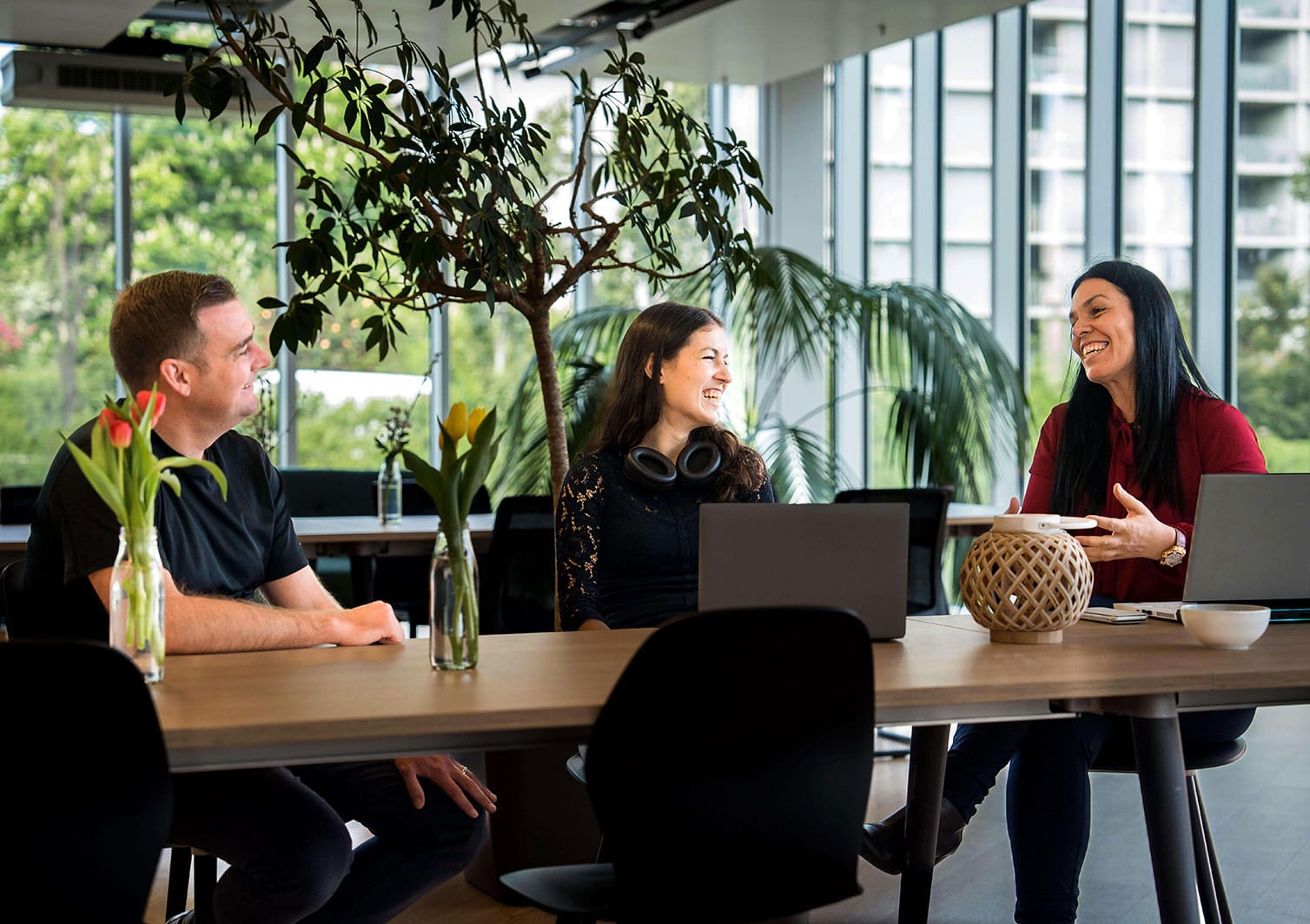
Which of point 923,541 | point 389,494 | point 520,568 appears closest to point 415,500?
point 389,494

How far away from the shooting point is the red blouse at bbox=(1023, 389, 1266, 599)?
2.72 metres

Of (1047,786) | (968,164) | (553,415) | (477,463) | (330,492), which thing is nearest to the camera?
(477,463)

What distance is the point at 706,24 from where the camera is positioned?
6.71m

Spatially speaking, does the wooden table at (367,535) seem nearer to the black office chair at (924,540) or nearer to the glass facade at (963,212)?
the black office chair at (924,540)

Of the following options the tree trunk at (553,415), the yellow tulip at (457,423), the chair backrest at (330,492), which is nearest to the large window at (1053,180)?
the chair backrest at (330,492)

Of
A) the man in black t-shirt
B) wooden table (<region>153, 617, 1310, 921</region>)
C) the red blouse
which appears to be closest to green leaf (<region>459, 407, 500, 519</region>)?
wooden table (<region>153, 617, 1310, 921</region>)

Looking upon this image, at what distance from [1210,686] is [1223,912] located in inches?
42.6

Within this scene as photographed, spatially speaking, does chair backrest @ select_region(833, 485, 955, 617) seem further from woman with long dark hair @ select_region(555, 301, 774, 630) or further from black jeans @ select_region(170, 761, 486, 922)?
black jeans @ select_region(170, 761, 486, 922)

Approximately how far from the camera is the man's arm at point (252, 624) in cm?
204

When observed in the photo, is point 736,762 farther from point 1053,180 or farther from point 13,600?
point 1053,180

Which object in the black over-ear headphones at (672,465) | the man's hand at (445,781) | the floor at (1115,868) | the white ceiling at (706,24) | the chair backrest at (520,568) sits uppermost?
the white ceiling at (706,24)

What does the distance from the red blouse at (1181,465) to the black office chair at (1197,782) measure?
13.7 inches

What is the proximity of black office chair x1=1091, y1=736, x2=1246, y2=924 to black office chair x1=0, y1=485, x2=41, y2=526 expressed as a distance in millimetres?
3971

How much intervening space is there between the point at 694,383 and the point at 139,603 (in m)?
1.48
